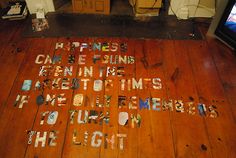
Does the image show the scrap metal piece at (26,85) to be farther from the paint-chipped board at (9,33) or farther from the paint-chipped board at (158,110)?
the paint-chipped board at (158,110)

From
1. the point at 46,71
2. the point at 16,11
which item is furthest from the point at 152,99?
the point at 16,11

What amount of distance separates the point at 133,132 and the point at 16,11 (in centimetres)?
178

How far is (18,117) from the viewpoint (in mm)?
1550

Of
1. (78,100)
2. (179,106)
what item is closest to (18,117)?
(78,100)

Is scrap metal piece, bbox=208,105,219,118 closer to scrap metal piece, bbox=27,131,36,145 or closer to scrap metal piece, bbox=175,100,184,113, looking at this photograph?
scrap metal piece, bbox=175,100,184,113

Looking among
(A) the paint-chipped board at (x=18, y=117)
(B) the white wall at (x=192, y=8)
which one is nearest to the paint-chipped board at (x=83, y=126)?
(A) the paint-chipped board at (x=18, y=117)

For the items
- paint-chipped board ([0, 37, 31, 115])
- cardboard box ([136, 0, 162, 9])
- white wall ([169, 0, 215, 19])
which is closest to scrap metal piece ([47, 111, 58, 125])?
paint-chipped board ([0, 37, 31, 115])

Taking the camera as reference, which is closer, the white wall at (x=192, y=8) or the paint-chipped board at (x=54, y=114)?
the paint-chipped board at (x=54, y=114)

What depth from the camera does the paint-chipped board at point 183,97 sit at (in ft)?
4.66

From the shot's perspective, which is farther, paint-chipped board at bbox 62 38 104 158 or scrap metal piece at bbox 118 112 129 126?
scrap metal piece at bbox 118 112 129 126

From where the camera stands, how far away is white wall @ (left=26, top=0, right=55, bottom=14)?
233 cm

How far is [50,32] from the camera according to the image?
219 centimetres

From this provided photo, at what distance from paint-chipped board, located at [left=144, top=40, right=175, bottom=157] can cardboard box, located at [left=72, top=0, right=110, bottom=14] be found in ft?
2.17

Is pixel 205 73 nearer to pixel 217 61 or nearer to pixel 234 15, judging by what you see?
pixel 217 61
